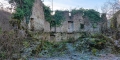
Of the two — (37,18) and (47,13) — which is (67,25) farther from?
(37,18)

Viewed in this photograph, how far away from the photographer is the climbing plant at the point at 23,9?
15605 mm

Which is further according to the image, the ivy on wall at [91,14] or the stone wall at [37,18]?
the ivy on wall at [91,14]

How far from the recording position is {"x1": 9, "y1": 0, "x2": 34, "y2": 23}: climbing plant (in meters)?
15.6

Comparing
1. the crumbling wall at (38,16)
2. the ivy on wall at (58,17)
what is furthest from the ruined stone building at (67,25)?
the ivy on wall at (58,17)

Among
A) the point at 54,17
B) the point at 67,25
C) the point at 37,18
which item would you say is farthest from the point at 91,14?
the point at 37,18

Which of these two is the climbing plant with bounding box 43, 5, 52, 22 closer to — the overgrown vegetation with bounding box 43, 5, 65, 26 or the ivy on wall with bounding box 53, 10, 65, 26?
the overgrown vegetation with bounding box 43, 5, 65, 26

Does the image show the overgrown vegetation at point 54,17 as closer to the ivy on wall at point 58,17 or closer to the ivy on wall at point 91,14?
the ivy on wall at point 58,17

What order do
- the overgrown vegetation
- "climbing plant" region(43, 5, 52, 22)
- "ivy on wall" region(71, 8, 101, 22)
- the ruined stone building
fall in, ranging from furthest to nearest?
"ivy on wall" region(71, 8, 101, 22) < the overgrown vegetation < "climbing plant" region(43, 5, 52, 22) < the ruined stone building

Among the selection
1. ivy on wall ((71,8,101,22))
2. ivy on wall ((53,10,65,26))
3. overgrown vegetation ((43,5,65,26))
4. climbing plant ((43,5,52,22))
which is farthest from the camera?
ivy on wall ((71,8,101,22))

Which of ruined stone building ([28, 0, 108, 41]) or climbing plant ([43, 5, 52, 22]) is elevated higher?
climbing plant ([43, 5, 52, 22])

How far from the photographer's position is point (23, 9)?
16.6 meters

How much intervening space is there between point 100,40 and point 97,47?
0.58 metres

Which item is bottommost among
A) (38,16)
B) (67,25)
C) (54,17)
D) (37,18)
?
(67,25)

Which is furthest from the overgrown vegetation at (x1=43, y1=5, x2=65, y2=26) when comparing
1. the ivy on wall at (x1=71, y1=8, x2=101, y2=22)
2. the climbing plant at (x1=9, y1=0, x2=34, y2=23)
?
the climbing plant at (x1=9, y1=0, x2=34, y2=23)
